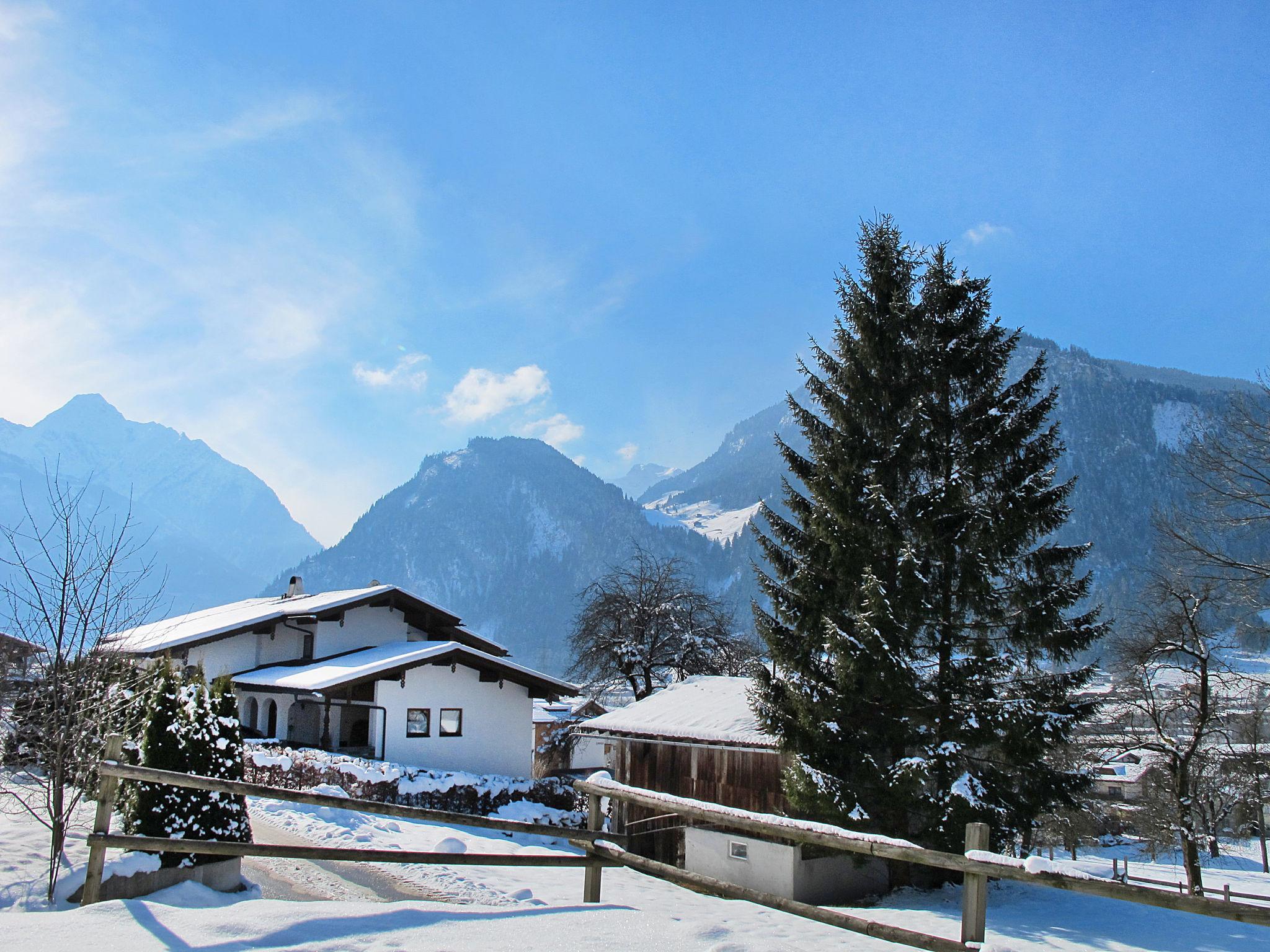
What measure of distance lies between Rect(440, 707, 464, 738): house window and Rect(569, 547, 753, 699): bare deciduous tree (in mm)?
7615

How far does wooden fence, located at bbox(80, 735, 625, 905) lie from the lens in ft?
19.4

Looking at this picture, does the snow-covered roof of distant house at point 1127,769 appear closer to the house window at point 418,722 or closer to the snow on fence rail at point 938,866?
the house window at point 418,722

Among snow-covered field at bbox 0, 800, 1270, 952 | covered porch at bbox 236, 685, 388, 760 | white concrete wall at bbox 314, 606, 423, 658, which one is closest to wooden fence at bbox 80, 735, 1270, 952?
snow-covered field at bbox 0, 800, 1270, 952

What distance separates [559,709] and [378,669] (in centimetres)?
3500

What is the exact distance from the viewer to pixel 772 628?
51.1 feet

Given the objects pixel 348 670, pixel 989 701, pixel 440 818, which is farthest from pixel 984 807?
pixel 348 670

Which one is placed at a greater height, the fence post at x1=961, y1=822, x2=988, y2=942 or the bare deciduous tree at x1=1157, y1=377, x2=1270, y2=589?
the bare deciduous tree at x1=1157, y1=377, x2=1270, y2=589

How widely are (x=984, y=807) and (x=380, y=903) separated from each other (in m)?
10.7

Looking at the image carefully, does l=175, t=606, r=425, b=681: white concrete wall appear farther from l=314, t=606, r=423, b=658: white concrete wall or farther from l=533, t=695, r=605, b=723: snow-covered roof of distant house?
l=533, t=695, r=605, b=723: snow-covered roof of distant house

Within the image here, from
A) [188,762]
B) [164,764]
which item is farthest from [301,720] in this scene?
[164,764]

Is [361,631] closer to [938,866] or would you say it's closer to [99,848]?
[99,848]

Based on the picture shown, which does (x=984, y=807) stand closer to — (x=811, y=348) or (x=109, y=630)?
(x=811, y=348)

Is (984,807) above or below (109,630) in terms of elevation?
below

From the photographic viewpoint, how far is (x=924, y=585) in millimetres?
13945
